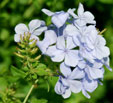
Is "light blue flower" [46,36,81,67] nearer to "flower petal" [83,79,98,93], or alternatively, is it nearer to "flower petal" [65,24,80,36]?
"flower petal" [65,24,80,36]

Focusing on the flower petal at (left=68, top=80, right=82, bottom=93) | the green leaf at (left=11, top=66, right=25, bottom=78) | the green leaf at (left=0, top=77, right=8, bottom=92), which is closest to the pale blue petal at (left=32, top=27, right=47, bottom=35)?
the green leaf at (left=11, top=66, right=25, bottom=78)

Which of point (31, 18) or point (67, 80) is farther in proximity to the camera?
point (31, 18)

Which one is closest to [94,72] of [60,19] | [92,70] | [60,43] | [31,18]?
[92,70]

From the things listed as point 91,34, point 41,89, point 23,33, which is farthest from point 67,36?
point 41,89

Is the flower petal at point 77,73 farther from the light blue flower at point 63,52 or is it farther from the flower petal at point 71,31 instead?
the flower petal at point 71,31

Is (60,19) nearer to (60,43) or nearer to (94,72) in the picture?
(60,43)
